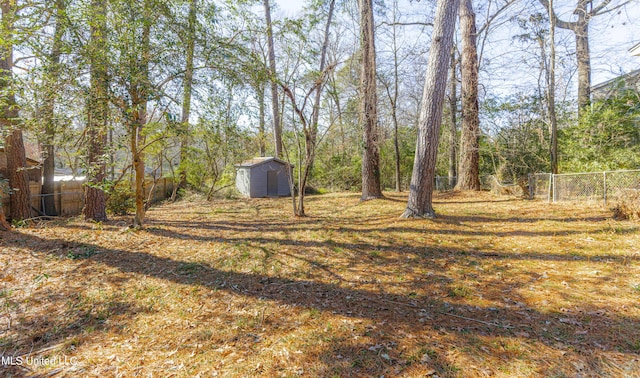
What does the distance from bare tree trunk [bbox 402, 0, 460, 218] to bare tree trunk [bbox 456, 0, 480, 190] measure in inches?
180

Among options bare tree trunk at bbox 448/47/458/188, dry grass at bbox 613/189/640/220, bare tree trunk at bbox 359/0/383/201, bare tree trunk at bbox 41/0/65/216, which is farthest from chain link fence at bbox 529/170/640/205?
bare tree trunk at bbox 41/0/65/216

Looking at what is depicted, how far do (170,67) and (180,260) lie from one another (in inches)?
131

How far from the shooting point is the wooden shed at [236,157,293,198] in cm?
1337

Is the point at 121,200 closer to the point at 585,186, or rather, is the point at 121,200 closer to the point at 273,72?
the point at 273,72

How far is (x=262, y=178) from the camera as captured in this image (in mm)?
13781

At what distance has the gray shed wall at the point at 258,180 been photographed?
13367 millimetres

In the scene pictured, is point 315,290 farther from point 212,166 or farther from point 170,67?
point 212,166

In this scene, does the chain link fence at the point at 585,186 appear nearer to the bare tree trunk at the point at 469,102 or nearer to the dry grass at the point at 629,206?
the dry grass at the point at 629,206

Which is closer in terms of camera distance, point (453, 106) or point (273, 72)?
point (273, 72)

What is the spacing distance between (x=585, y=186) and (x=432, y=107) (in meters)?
4.32

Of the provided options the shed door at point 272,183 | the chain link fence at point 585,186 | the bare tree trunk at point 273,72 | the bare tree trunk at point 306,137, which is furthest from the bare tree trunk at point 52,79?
the chain link fence at point 585,186

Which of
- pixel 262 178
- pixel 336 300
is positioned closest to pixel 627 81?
pixel 336 300

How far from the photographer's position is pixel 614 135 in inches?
314

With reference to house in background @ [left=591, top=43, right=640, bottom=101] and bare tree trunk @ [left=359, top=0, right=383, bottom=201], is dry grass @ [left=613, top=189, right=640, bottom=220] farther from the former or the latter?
house in background @ [left=591, top=43, right=640, bottom=101]
